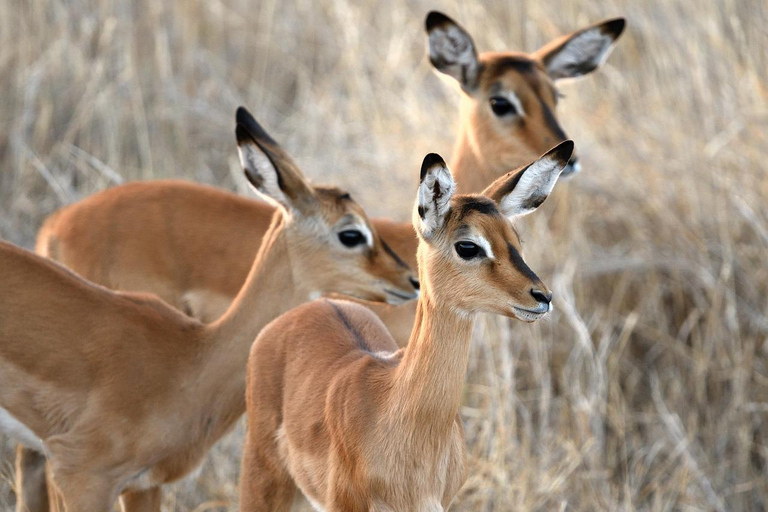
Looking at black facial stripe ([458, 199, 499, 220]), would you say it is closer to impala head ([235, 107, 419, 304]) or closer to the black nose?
the black nose

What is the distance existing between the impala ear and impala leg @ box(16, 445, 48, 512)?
2.40m

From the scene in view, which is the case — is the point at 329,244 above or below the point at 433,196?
below

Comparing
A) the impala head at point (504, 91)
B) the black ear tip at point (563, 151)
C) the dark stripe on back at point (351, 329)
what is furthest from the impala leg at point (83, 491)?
the impala head at point (504, 91)

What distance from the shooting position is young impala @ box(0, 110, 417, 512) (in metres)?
4.41

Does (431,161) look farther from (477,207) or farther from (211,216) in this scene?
(211,216)

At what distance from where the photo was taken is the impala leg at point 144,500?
476 cm

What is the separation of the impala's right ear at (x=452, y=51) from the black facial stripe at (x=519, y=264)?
262 cm

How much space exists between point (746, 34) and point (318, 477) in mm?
4368

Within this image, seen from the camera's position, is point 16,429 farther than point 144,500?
No

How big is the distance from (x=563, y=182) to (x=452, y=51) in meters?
1.14

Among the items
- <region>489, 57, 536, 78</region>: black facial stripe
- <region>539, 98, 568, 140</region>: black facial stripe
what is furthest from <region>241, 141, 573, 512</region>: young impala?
<region>489, 57, 536, 78</region>: black facial stripe

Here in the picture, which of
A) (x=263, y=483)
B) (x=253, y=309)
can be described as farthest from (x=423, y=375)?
(x=253, y=309)

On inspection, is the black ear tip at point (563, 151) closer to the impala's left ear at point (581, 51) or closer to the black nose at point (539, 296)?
the black nose at point (539, 296)

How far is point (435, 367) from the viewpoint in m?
3.57
